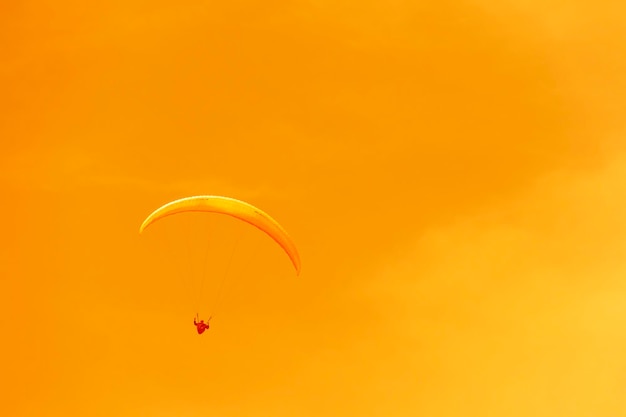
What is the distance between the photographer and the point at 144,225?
46531mm

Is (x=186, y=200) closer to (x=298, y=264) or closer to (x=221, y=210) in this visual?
(x=221, y=210)

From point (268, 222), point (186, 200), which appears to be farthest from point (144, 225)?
point (268, 222)

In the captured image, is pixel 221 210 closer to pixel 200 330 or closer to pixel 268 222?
pixel 268 222

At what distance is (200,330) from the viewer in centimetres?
4797

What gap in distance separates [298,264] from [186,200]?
569 centimetres

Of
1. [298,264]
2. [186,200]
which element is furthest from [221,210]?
[298,264]

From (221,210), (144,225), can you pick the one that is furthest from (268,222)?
(144,225)

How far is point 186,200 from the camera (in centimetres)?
4556

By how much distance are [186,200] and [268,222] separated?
3435 mm

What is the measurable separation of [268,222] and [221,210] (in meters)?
1.99

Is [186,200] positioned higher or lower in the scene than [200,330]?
higher

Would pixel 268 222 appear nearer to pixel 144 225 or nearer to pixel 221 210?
pixel 221 210

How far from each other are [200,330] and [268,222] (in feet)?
19.5

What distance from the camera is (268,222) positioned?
150ft
